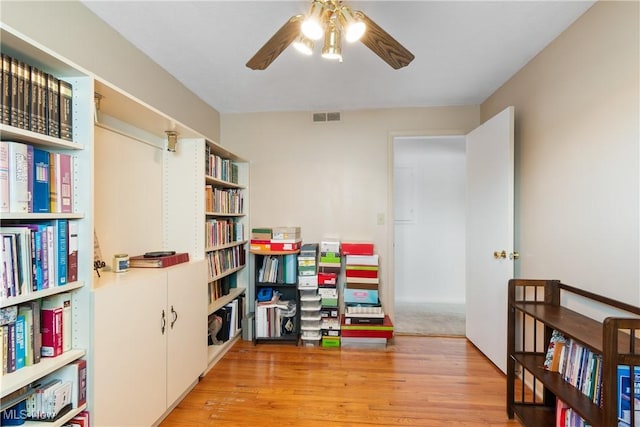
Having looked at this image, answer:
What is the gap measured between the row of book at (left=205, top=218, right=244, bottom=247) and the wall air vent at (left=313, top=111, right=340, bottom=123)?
1372 mm

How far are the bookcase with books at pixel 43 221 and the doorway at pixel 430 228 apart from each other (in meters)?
3.71

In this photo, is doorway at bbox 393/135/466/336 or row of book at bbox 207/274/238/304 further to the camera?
doorway at bbox 393/135/466/336

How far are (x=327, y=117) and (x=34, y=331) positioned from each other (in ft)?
9.01

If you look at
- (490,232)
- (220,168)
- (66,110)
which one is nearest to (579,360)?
(490,232)

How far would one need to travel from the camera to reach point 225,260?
274 cm

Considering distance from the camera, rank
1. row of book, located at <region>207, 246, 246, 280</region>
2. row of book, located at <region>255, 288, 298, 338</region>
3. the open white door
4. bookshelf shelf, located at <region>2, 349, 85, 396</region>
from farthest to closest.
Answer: row of book, located at <region>255, 288, 298, 338</region> → row of book, located at <region>207, 246, 246, 280</region> → the open white door → bookshelf shelf, located at <region>2, 349, 85, 396</region>

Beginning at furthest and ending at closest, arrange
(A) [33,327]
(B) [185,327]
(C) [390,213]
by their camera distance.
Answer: (C) [390,213], (B) [185,327], (A) [33,327]

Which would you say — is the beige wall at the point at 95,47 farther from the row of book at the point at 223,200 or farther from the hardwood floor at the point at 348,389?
the hardwood floor at the point at 348,389

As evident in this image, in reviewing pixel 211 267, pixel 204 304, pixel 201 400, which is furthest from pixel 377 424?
pixel 211 267

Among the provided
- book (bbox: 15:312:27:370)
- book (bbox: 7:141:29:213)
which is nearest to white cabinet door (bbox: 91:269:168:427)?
book (bbox: 15:312:27:370)

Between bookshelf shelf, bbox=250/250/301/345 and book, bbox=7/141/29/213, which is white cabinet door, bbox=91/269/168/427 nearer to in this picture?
book, bbox=7/141/29/213

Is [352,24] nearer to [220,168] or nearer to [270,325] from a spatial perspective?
[220,168]

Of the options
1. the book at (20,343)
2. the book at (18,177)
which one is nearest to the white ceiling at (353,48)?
the book at (18,177)

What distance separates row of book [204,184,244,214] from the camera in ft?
7.83
